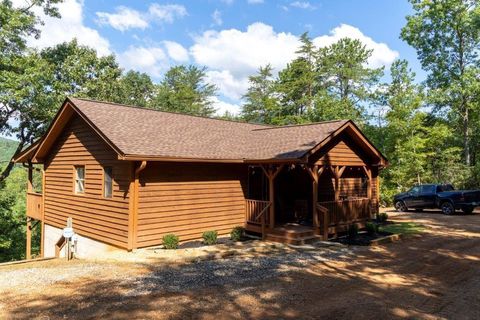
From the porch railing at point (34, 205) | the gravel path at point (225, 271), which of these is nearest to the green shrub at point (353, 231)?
the gravel path at point (225, 271)

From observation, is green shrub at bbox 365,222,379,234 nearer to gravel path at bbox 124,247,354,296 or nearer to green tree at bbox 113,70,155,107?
gravel path at bbox 124,247,354,296

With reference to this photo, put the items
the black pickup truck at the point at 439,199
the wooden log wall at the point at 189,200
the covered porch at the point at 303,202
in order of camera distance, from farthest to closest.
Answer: the black pickup truck at the point at 439,199, the covered porch at the point at 303,202, the wooden log wall at the point at 189,200

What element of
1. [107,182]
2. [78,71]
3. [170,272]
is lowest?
[170,272]

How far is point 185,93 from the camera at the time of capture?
52188 millimetres

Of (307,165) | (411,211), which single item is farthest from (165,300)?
(411,211)

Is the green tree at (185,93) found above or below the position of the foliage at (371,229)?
above

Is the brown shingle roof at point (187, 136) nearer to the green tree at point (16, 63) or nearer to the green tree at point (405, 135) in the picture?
the green tree at point (16, 63)

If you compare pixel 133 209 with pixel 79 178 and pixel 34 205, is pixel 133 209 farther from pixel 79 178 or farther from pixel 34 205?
pixel 34 205

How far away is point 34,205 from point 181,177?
32.3ft

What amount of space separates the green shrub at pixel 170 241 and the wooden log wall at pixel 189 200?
16.5 inches

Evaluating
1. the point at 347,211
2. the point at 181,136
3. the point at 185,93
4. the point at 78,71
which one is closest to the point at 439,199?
the point at 347,211

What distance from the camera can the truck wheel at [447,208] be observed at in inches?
791

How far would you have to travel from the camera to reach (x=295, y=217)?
16.0 meters

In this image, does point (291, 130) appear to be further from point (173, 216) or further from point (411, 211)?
point (411, 211)
